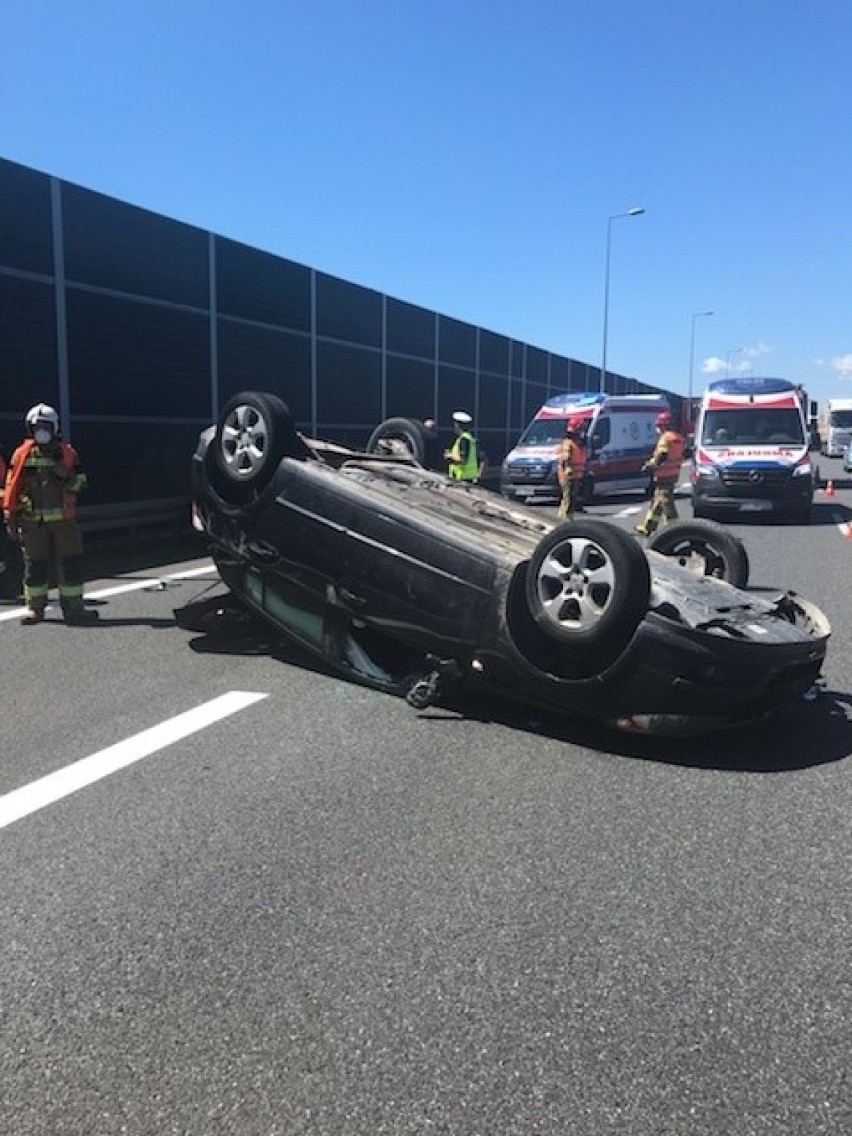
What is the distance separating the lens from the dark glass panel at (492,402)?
96.5 feet

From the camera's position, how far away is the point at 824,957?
287cm

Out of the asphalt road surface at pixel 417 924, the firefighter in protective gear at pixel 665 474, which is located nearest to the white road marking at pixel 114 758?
the asphalt road surface at pixel 417 924

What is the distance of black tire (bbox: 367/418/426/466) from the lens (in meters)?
7.98

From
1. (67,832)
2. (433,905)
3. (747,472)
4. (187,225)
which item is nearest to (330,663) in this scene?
(67,832)

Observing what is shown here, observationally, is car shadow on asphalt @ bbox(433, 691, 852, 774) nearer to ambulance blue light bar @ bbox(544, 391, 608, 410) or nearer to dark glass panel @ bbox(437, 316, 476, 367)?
ambulance blue light bar @ bbox(544, 391, 608, 410)

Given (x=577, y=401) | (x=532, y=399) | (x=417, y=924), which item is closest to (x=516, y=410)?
(x=532, y=399)

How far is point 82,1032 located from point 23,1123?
0.34m

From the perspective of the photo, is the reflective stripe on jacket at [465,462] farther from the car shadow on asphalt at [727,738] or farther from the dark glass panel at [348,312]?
the car shadow on asphalt at [727,738]

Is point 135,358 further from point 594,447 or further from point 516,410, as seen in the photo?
point 516,410

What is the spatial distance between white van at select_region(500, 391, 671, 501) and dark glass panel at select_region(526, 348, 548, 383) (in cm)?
1239

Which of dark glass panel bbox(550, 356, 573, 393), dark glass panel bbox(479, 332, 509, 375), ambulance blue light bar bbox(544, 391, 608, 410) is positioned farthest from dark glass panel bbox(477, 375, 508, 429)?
dark glass panel bbox(550, 356, 573, 393)

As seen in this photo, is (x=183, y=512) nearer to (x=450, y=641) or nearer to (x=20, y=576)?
(x=20, y=576)

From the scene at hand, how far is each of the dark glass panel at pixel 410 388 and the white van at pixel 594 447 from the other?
341 cm

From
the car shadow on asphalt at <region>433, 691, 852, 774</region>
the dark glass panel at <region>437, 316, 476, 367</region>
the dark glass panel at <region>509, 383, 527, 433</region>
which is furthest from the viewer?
the dark glass panel at <region>509, 383, 527, 433</region>
